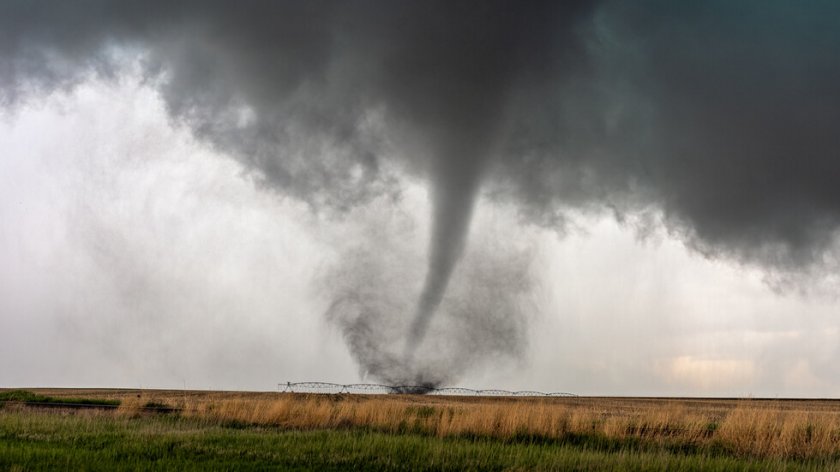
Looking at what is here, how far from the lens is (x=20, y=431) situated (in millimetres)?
18547

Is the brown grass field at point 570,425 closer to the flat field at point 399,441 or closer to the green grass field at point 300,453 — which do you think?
the flat field at point 399,441

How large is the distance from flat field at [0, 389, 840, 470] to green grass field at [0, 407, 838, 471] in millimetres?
29

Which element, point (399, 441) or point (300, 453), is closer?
point (300, 453)

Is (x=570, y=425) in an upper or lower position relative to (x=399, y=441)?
upper

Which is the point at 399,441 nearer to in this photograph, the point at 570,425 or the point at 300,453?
the point at 300,453

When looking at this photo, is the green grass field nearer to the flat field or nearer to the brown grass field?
the flat field

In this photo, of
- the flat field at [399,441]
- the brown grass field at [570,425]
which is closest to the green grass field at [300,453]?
the flat field at [399,441]

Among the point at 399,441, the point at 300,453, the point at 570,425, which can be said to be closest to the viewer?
the point at 300,453

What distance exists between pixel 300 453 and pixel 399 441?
3.42 m

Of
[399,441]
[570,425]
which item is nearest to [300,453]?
[399,441]

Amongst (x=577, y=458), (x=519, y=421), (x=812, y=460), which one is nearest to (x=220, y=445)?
(x=577, y=458)

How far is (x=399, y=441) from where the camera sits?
57.2ft

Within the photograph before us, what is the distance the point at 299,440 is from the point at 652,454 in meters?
9.18

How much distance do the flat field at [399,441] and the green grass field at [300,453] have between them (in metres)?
0.03
